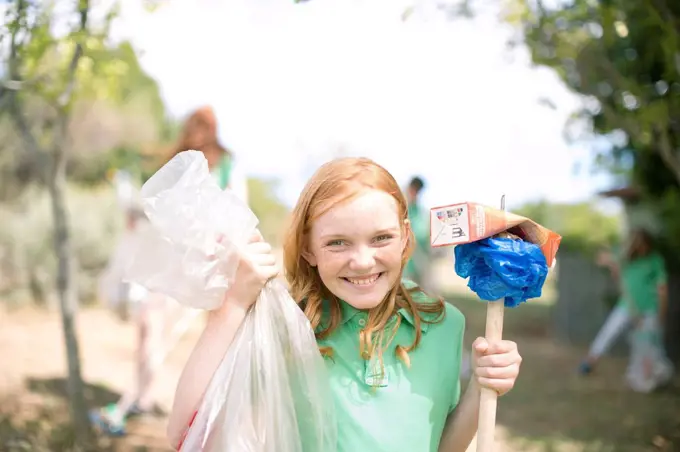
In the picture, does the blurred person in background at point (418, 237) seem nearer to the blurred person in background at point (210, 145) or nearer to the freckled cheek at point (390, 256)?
the blurred person in background at point (210, 145)

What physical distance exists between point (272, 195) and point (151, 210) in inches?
994

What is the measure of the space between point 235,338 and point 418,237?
15.8 feet

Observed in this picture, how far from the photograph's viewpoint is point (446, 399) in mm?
1733

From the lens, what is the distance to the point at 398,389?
1.67 metres

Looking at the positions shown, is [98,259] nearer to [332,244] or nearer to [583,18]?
[583,18]

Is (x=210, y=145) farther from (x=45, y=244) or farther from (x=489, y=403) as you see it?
(x=45, y=244)

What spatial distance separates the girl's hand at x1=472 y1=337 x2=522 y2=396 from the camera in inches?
65.1

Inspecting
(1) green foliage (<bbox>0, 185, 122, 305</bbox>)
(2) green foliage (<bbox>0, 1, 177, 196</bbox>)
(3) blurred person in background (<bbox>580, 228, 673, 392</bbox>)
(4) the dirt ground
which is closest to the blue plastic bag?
(2) green foliage (<bbox>0, 1, 177, 196</bbox>)

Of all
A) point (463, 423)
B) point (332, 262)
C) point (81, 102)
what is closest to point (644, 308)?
point (463, 423)

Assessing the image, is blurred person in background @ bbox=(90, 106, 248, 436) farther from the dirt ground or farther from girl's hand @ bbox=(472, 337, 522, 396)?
girl's hand @ bbox=(472, 337, 522, 396)

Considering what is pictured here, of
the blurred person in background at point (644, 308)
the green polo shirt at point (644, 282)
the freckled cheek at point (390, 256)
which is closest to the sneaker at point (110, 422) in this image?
the freckled cheek at point (390, 256)

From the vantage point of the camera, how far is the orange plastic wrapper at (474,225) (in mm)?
1601

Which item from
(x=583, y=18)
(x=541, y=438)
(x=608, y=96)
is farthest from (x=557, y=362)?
(x=583, y=18)

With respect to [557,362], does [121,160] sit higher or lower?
higher
